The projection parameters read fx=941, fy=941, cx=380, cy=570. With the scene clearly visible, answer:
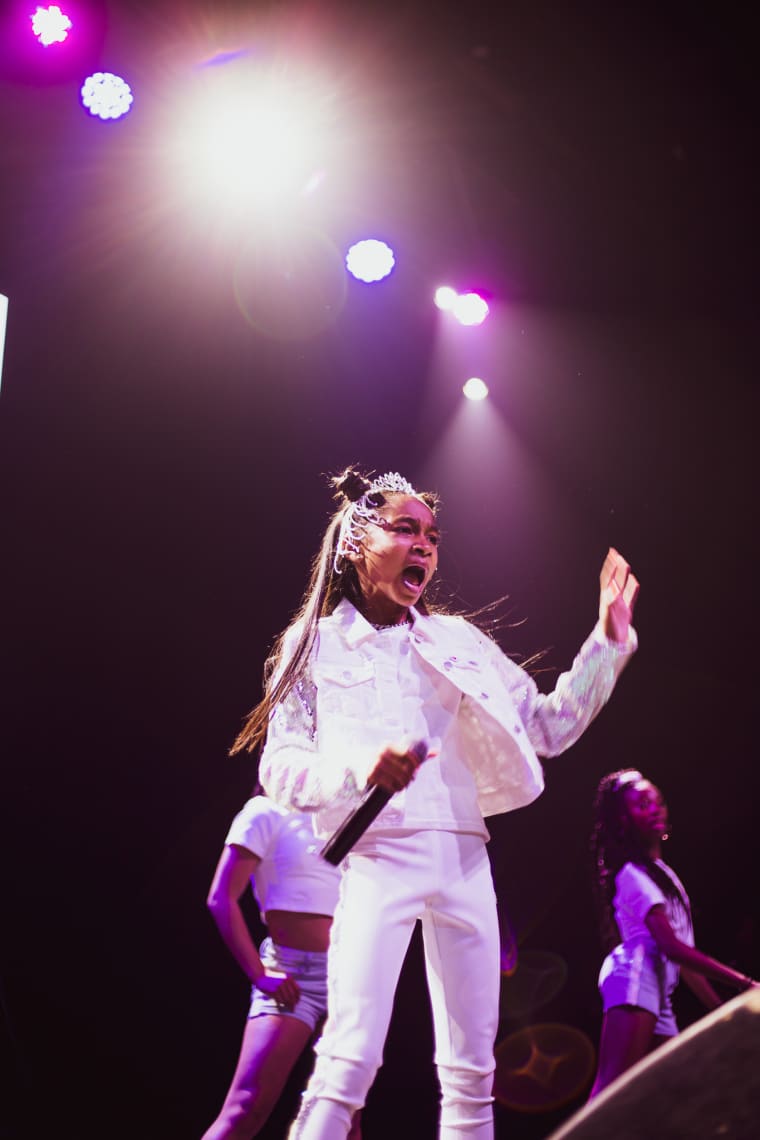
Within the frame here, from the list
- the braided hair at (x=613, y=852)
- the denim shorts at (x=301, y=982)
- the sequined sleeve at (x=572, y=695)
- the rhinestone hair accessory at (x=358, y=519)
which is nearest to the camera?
the sequined sleeve at (x=572, y=695)

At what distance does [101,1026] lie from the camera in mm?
3699

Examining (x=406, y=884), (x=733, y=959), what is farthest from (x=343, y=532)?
(x=733, y=959)

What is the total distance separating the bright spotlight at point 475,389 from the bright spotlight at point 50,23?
7.72ft

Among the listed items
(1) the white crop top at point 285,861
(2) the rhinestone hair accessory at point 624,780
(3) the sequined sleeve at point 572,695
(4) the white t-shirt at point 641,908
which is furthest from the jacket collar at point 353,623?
(2) the rhinestone hair accessory at point 624,780

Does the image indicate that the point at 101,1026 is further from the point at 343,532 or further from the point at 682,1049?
the point at 682,1049

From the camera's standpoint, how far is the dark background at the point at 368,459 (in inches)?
150

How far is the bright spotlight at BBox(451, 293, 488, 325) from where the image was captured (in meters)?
4.71

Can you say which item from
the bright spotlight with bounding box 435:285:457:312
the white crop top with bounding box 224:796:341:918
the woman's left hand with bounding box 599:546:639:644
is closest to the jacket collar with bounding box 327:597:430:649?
the woman's left hand with bounding box 599:546:639:644

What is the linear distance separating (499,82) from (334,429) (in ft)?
5.60

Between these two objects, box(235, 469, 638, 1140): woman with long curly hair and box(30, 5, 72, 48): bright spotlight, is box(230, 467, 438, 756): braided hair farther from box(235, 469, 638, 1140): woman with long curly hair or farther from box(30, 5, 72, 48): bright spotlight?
box(30, 5, 72, 48): bright spotlight

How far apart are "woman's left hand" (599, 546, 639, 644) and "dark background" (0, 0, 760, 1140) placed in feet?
7.42

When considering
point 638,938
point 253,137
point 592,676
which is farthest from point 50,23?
point 638,938

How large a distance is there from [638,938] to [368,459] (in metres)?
2.49

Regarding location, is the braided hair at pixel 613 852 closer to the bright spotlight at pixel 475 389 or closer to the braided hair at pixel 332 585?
the braided hair at pixel 332 585
